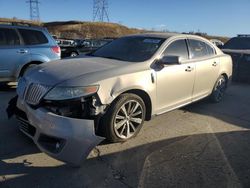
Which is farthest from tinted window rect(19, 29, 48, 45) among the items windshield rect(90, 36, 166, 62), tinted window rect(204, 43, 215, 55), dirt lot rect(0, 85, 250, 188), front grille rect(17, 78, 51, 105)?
tinted window rect(204, 43, 215, 55)

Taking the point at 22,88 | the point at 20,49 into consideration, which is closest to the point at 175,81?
the point at 22,88

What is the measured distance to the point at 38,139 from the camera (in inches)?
150

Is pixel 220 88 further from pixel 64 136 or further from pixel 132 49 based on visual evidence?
pixel 64 136

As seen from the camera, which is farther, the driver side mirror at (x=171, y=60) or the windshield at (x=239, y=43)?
the windshield at (x=239, y=43)

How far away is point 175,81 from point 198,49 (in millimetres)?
1231

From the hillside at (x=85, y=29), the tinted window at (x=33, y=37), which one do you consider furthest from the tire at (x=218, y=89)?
the hillside at (x=85, y=29)

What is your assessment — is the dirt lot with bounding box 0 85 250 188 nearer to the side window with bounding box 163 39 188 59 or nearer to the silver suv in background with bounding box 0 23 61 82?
the side window with bounding box 163 39 188 59

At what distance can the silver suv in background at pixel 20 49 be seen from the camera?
753 cm

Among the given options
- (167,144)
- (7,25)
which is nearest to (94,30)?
(7,25)

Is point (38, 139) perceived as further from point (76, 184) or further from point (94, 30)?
point (94, 30)

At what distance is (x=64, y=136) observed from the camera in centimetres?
359

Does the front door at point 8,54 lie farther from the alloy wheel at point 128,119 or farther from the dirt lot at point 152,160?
the alloy wheel at point 128,119

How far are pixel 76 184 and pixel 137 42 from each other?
3.02m

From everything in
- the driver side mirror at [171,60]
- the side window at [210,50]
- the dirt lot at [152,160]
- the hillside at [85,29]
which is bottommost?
the dirt lot at [152,160]
